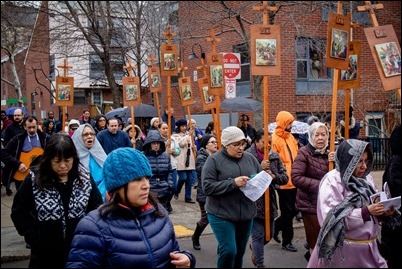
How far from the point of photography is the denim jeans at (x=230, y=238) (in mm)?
4879

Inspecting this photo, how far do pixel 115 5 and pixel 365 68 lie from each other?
9827 mm

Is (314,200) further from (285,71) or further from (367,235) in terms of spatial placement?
(285,71)

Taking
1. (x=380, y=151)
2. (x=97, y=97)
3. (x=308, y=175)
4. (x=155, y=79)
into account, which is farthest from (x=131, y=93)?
(x=97, y=97)

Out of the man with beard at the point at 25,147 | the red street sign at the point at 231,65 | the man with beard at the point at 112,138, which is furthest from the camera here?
the red street sign at the point at 231,65

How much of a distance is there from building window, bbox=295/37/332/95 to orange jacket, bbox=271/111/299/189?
492 inches

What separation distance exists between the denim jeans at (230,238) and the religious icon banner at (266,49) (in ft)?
7.75

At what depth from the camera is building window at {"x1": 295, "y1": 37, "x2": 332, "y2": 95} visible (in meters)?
19.4

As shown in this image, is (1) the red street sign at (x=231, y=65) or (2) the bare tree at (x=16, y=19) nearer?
(2) the bare tree at (x=16, y=19)

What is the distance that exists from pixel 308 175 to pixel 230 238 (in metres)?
1.33

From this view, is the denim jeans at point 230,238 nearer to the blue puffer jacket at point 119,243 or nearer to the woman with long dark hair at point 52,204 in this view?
the woman with long dark hair at point 52,204

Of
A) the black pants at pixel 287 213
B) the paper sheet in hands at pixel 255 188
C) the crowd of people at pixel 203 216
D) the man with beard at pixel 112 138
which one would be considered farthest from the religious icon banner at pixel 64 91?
the paper sheet in hands at pixel 255 188

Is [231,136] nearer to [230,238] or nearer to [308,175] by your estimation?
[230,238]

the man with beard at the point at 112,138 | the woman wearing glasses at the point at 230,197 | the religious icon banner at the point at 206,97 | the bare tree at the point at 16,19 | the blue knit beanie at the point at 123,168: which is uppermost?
the bare tree at the point at 16,19

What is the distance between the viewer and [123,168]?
2820 mm
